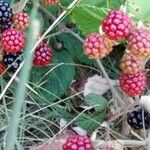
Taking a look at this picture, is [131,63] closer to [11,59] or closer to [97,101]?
[97,101]

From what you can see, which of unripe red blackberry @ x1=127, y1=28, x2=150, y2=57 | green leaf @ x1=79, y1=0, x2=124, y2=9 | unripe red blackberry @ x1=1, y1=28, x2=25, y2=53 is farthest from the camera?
green leaf @ x1=79, y1=0, x2=124, y2=9

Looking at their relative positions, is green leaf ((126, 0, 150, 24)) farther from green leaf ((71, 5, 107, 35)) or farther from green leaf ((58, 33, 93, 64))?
green leaf ((58, 33, 93, 64))

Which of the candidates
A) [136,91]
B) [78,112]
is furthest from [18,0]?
[136,91]

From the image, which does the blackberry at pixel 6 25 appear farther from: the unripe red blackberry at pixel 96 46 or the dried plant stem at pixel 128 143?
the dried plant stem at pixel 128 143

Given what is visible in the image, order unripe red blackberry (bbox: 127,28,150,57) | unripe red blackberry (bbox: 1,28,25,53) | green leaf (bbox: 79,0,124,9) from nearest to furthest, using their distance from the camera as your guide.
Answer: unripe red blackberry (bbox: 127,28,150,57), unripe red blackberry (bbox: 1,28,25,53), green leaf (bbox: 79,0,124,9)

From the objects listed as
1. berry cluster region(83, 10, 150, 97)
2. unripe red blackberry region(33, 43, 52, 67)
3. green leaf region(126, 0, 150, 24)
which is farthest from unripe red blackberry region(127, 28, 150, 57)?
unripe red blackberry region(33, 43, 52, 67)

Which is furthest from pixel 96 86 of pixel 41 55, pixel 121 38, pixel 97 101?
pixel 121 38

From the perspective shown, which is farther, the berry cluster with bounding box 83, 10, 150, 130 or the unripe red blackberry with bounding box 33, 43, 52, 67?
the unripe red blackberry with bounding box 33, 43, 52, 67
